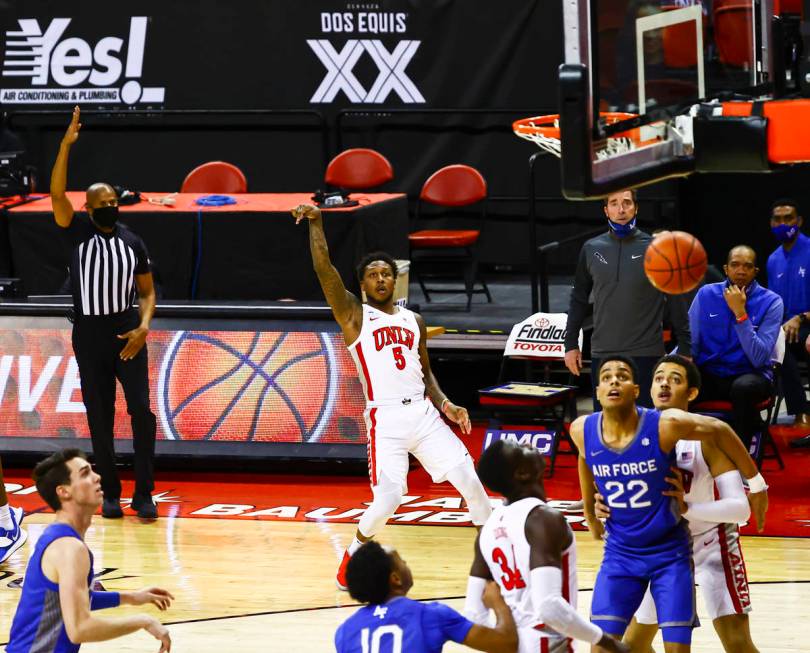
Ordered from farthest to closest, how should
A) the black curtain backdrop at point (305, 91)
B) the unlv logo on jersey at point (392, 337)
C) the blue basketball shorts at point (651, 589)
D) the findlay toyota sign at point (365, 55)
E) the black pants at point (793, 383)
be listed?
the findlay toyota sign at point (365, 55) → the black curtain backdrop at point (305, 91) → the black pants at point (793, 383) → the unlv logo on jersey at point (392, 337) → the blue basketball shorts at point (651, 589)

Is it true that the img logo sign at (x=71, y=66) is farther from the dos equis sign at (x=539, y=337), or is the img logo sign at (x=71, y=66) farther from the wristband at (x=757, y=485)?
the wristband at (x=757, y=485)

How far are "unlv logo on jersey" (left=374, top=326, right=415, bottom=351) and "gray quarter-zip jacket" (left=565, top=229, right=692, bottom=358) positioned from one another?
1.56 metres

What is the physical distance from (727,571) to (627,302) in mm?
3385

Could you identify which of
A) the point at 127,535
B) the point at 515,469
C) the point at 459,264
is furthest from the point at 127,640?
the point at 459,264

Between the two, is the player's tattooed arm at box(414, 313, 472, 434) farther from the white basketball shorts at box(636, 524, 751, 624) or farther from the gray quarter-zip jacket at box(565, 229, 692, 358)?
the white basketball shorts at box(636, 524, 751, 624)

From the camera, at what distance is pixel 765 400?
9891 mm

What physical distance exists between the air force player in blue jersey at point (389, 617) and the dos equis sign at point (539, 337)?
6.13 meters

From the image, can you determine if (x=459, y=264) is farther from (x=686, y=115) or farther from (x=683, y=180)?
(x=686, y=115)

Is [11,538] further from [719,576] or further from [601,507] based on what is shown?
[719,576]

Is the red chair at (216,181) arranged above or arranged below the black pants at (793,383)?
above

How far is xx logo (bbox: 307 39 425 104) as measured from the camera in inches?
580

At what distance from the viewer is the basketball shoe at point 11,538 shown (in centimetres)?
838

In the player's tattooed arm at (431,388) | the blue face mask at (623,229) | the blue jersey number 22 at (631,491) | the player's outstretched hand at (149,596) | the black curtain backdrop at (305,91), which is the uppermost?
the black curtain backdrop at (305,91)

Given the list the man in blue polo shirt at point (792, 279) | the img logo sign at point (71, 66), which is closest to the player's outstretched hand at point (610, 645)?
the man in blue polo shirt at point (792, 279)
